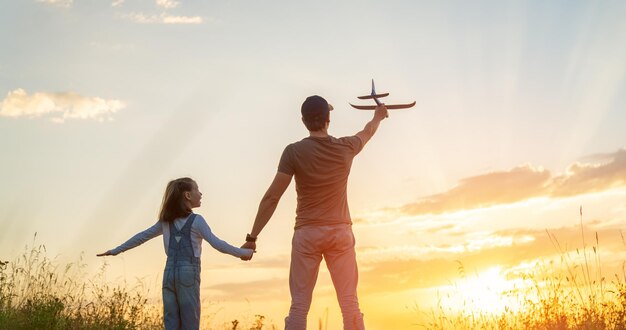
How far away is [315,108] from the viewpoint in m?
6.02

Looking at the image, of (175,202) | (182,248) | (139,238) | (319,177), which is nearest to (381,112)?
(319,177)

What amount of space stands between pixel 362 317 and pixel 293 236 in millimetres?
943

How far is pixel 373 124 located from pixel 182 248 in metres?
2.38

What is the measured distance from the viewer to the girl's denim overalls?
22.6ft

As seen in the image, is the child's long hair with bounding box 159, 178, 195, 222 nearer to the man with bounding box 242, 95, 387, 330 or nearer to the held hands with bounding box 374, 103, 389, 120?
the man with bounding box 242, 95, 387, 330

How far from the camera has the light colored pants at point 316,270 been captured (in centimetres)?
586

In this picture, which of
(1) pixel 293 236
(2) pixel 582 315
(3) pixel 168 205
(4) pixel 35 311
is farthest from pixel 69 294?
(2) pixel 582 315

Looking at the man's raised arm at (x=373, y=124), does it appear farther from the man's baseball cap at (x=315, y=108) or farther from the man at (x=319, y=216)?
the man's baseball cap at (x=315, y=108)

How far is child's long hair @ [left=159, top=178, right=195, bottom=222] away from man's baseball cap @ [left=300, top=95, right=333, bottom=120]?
1.85 metres

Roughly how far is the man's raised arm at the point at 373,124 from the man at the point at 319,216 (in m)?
0.46

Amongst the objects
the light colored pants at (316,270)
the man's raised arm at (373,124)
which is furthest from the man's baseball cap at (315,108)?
the light colored pants at (316,270)

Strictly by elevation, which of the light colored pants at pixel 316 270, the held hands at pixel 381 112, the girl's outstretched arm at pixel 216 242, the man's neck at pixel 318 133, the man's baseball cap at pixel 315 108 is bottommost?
the light colored pants at pixel 316 270

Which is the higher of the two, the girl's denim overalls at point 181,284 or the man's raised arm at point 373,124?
Answer: the man's raised arm at point 373,124

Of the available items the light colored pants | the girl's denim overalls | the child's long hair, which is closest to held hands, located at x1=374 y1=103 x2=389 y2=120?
the light colored pants
